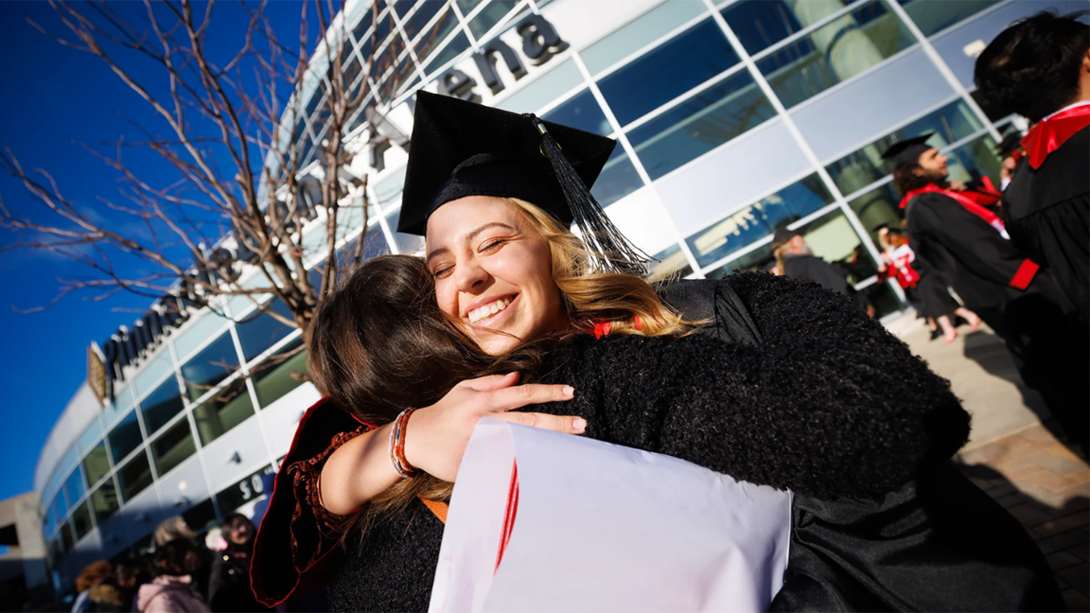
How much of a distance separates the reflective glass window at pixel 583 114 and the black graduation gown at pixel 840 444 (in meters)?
8.31

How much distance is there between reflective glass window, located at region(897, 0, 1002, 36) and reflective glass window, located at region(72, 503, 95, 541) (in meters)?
27.1

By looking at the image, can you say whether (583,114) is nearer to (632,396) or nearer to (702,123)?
(702,123)

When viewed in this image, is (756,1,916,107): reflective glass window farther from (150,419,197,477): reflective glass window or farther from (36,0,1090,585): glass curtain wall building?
(150,419,197,477): reflective glass window

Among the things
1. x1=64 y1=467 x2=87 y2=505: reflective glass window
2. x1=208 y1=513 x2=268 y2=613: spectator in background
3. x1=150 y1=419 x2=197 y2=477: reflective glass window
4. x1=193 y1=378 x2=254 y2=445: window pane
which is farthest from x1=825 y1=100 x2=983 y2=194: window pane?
x1=64 y1=467 x2=87 y2=505: reflective glass window

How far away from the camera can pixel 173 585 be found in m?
3.54

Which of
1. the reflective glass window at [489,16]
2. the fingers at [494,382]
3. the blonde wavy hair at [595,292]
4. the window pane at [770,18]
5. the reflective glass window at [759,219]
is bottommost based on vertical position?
the fingers at [494,382]

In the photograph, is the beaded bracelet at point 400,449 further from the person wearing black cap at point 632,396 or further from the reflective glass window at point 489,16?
the reflective glass window at point 489,16

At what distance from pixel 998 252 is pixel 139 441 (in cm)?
1917

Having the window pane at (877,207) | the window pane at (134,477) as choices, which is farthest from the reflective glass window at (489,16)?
the window pane at (134,477)

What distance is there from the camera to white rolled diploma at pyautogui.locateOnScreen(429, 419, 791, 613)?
0.61 m

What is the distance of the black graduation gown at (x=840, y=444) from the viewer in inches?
26.7

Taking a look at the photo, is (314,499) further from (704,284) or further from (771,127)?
(771,127)

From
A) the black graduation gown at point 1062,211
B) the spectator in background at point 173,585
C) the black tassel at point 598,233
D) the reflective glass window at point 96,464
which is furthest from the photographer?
the reflective glass window at point 96,464

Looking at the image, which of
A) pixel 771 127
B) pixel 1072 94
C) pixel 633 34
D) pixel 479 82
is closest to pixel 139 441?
pixel 479 82
